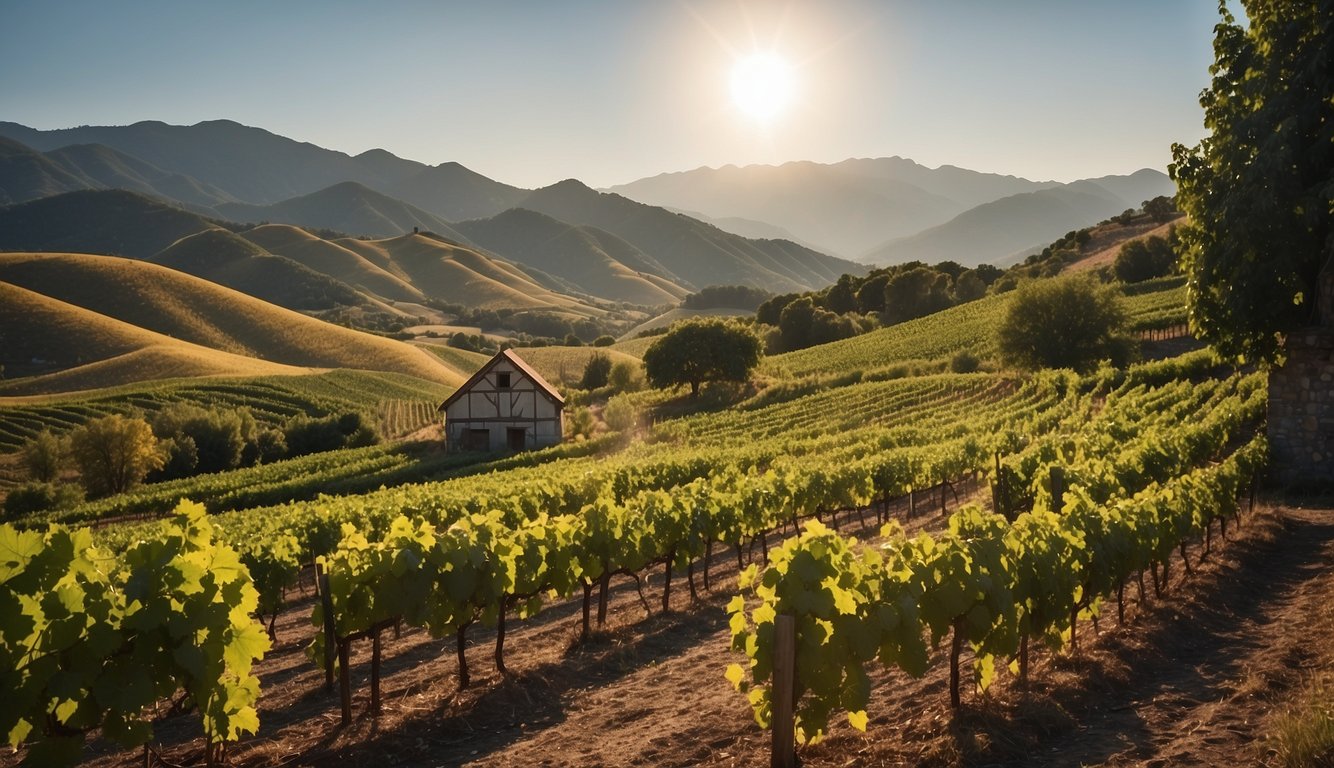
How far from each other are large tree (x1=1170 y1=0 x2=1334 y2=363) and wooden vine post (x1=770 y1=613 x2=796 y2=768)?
1764 centimetres

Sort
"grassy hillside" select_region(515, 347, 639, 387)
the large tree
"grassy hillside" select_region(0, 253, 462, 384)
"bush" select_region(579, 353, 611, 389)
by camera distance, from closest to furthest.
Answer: the large tree
"bush" select_region(579, 353, 611, 389)
"grassy hillside" select_region(515, 347, 639, 387)
"grassy hillside" select_region(0, 253, 462, 384)

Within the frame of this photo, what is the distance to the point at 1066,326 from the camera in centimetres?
5197

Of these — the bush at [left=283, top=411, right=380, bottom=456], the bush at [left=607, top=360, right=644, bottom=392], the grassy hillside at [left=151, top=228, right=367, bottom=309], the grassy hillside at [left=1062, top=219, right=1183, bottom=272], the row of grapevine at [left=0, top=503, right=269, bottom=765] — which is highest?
the grassy hillside at [left=151, top=228, right=367, bottom=309]

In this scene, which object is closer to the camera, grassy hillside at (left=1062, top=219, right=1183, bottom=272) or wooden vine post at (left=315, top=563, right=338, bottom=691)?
wooden vine post at (left=315, top=563, right=338, bottom=691)

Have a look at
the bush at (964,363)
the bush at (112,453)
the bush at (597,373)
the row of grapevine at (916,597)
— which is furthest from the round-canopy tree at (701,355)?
the row of grapevine at (916,597)

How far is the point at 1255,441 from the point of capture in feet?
66.7

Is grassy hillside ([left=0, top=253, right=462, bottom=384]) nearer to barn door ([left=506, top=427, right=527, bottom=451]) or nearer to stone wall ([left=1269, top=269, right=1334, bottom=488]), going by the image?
barn door ([left=506, top=427, right=527, bottom=451])

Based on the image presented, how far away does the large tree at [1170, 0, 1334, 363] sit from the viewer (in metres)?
19.2

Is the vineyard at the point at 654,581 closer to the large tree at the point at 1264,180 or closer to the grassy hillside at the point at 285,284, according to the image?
the large tree at the point at 1264,180

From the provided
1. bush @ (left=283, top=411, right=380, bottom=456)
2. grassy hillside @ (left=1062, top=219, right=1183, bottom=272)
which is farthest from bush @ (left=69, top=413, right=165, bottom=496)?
grassy hillside @ (left=1062, top=219, right=1183, bottom=272)

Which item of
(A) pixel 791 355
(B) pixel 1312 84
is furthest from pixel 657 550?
(A) pixel 791 355

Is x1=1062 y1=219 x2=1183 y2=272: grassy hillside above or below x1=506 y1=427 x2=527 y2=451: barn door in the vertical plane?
above

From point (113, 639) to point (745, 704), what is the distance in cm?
548

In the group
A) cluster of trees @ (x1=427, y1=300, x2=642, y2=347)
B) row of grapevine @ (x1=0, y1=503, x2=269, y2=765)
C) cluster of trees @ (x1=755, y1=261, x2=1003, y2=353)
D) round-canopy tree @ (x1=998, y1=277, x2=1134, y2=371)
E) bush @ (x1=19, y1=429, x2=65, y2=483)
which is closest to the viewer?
row of grapevine @ (x1=0, y1=503, x2=269, y2=765)
